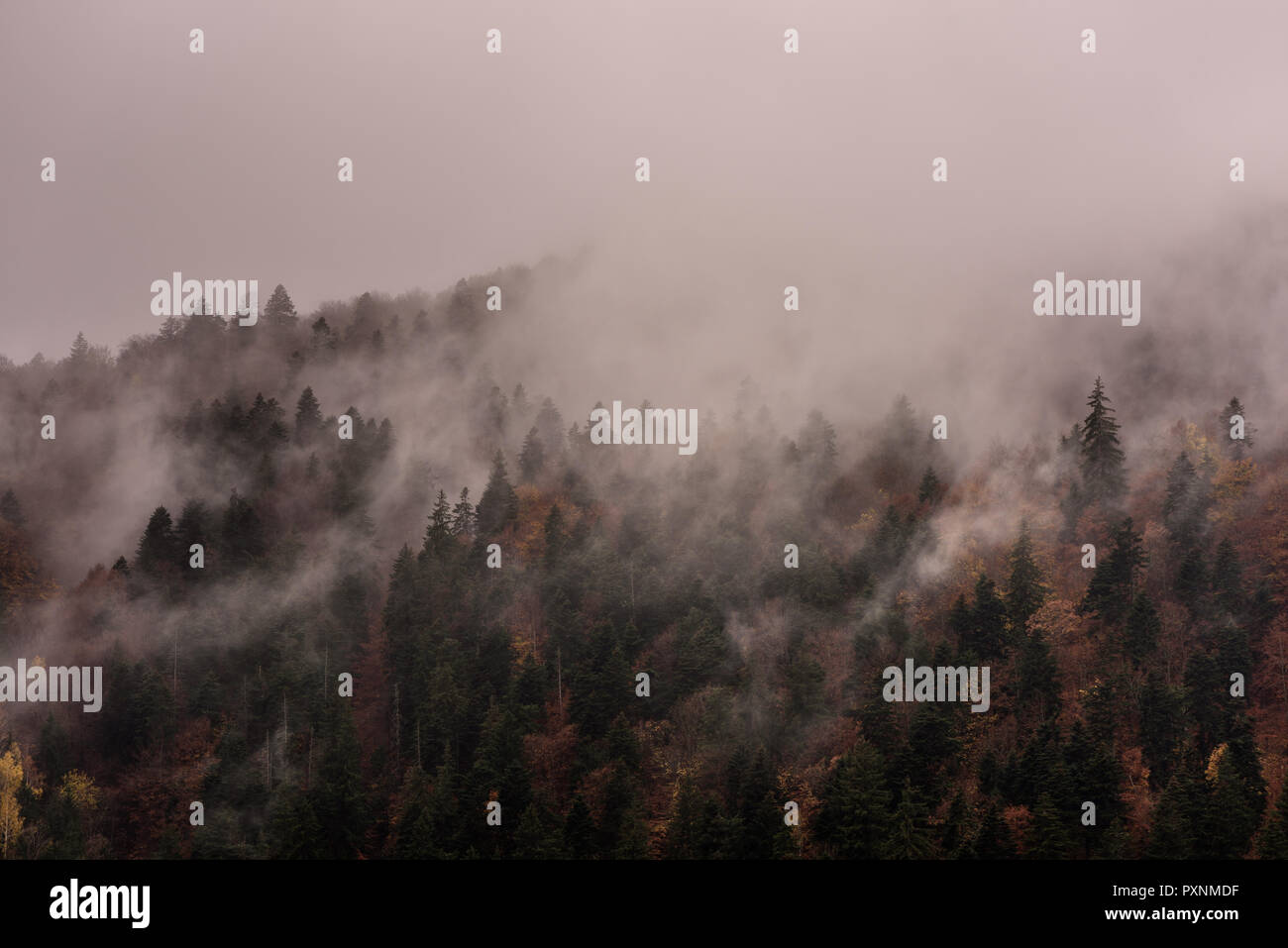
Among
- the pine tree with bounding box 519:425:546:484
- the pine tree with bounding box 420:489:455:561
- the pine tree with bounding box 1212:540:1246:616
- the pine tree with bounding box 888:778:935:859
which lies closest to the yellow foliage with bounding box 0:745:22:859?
the pine tree with bounding box 420:489:455:561

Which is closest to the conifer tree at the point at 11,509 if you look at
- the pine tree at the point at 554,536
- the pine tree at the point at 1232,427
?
the pine tree at the point at 554,536

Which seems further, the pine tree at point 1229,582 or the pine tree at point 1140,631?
the pine tree at point 1229,582

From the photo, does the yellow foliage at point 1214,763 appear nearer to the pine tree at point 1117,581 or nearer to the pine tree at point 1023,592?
the pine tree at point 1117,581

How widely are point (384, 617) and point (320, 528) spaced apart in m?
23.5

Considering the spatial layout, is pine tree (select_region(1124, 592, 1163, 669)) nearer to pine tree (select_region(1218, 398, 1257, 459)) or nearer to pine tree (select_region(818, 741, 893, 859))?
pine tree (select_region(818, 741, 893, 859))

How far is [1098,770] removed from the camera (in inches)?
3524

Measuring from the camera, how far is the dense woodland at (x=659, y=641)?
90.4 m

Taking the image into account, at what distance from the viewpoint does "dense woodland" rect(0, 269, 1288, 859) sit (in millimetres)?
90438

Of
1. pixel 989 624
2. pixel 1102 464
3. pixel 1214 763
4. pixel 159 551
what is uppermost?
pixel 1102 464

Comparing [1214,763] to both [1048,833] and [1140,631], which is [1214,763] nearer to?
[1140,631]

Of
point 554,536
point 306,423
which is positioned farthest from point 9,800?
point 306,423

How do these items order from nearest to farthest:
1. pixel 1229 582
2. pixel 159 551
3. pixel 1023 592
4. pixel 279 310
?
1. pixel 1229 582
2. pixel 1023 592
3. pixel 159 551
4. pixel 279 310

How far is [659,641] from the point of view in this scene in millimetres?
113375
